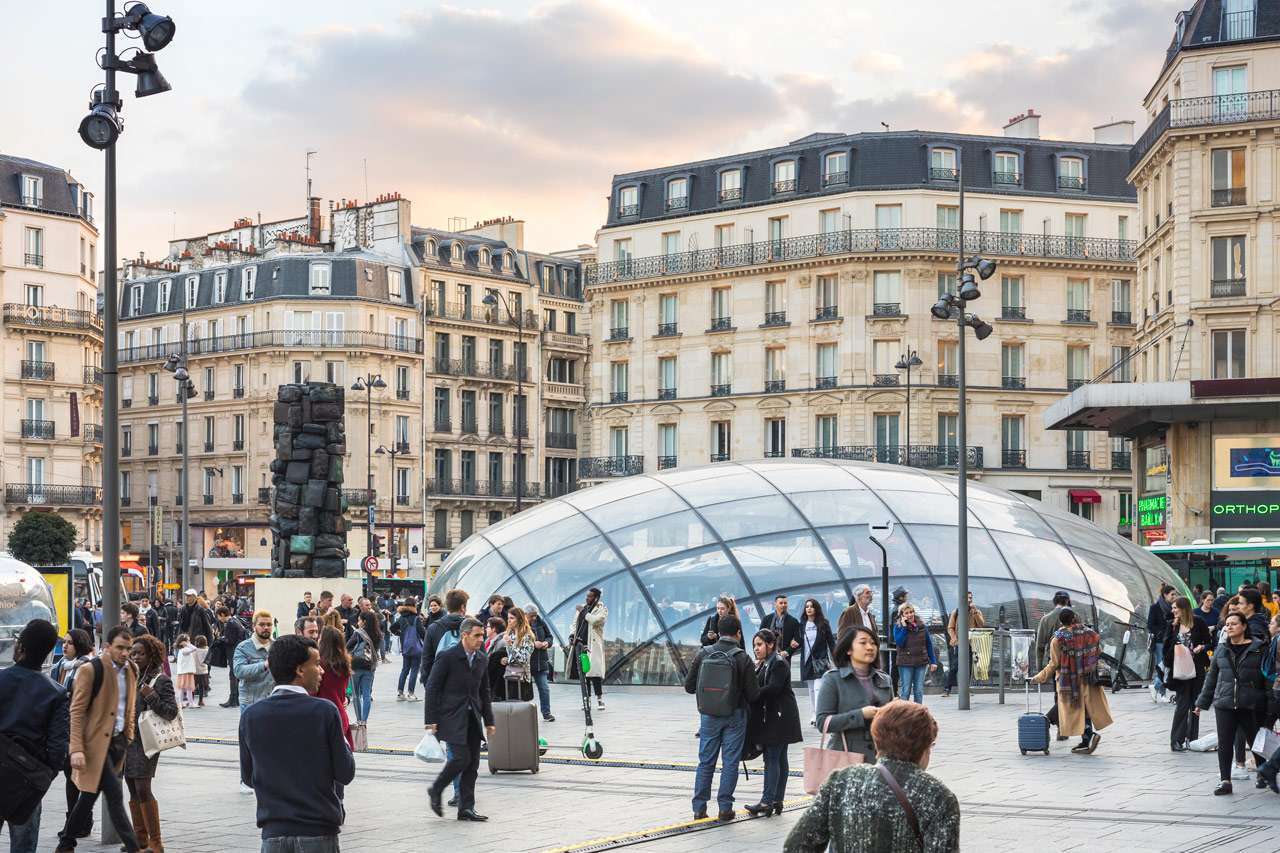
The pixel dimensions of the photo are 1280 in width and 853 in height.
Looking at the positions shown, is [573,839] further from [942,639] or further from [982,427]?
[982,427]

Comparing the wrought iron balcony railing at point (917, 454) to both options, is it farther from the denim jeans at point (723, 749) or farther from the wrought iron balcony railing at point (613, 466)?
the denim jeans at point (723, 749)

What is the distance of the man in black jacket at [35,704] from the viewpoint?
895 centimetres

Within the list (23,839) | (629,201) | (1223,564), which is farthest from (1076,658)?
(629,201)

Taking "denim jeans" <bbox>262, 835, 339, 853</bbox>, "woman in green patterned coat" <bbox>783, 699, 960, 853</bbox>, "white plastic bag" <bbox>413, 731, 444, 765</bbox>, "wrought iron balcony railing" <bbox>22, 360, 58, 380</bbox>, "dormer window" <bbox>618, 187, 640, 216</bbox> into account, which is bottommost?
"white plastic bag" <bbox>413, 731, 444, 765</bbox>

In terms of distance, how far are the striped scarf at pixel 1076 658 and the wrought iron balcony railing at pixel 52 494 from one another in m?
62.3

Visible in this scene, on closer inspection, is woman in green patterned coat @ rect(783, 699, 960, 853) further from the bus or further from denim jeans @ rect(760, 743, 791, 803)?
the bus

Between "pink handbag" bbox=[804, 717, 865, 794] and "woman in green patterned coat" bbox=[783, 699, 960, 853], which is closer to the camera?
"woman in green patterned coat" bbox=[783, 699, 960, 853]

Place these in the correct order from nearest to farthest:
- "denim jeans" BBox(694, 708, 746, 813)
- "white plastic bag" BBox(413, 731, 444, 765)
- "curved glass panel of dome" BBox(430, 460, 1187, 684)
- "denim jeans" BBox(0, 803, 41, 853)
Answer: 1. "denim jeans" BBox(0, 803, 41, 853)
2. "denim jeans" BBox(694, 708, 746, 813)
3. "white plastic bag" BBox(413, 731, 444, 765)
4. "curved glass panel of dome" BBox(430, 460, 1187, 684)

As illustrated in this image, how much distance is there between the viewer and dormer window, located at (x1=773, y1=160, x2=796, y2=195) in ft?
222

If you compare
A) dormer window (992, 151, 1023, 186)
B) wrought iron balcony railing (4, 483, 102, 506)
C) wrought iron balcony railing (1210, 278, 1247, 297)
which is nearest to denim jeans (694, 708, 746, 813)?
wrought iron balcony railing (1210, 278, 1247, 297)

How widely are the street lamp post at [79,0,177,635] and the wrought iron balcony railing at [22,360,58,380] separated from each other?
63.2m

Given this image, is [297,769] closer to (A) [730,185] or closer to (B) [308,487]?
(B) [308,487]

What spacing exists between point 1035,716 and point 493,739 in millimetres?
5881

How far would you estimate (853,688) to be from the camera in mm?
10430
